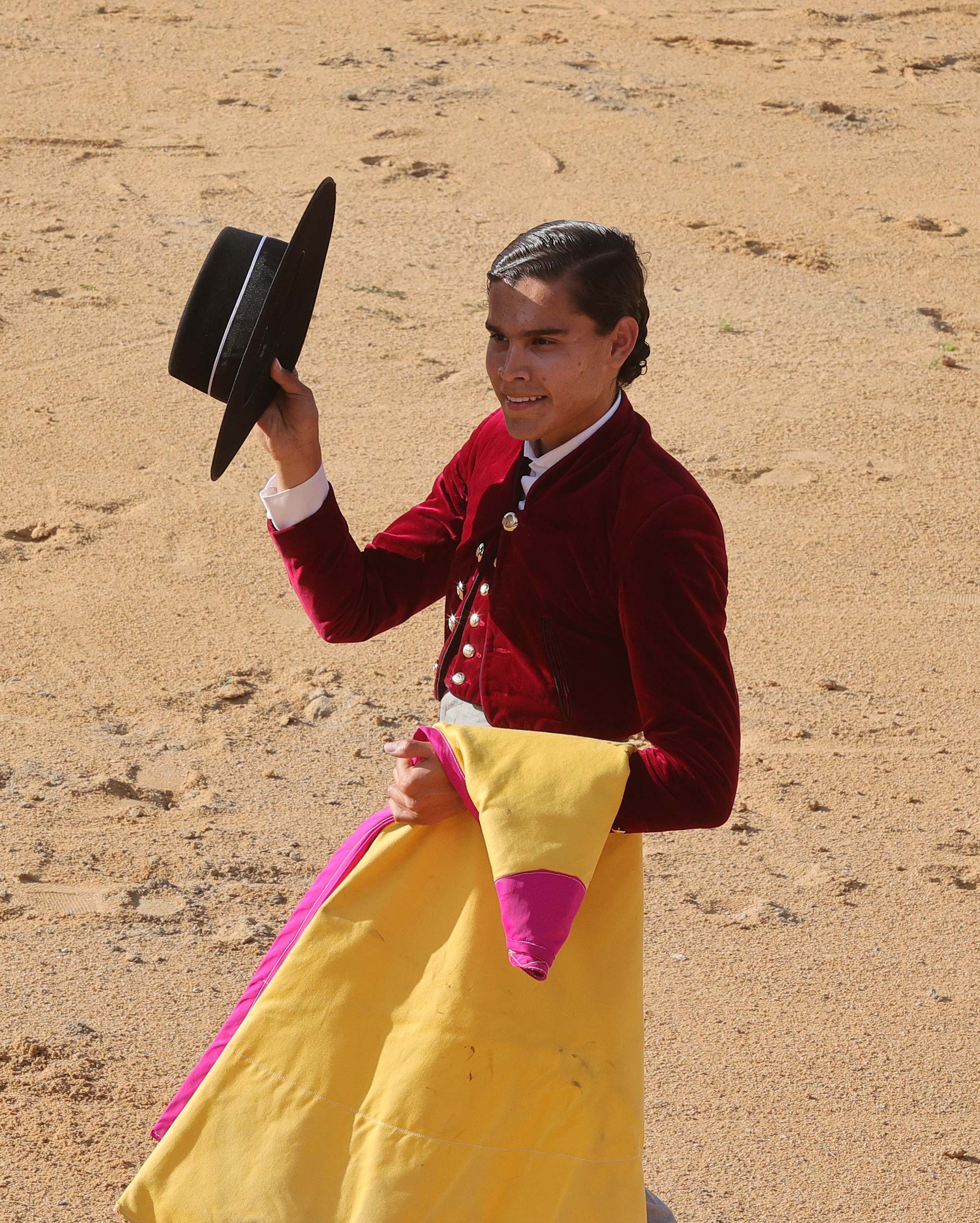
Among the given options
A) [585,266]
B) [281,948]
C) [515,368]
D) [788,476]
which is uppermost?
[585,266]

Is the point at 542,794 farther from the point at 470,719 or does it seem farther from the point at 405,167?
the point at 405,167

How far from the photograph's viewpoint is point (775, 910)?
13.3 feet

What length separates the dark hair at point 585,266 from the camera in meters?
2.05

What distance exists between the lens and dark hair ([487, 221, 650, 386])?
6.73 feet

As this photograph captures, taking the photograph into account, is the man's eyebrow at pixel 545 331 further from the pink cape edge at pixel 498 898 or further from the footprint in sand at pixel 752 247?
the footprint in sand at pixel 752 247


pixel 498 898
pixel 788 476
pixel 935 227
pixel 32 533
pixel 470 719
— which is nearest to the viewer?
pixel 498 898

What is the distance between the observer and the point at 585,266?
2055 mm

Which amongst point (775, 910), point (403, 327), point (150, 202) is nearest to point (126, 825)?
point (775, 910)

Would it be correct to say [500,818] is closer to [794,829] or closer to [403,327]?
[794,829]

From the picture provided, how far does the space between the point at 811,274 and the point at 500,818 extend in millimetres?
7084

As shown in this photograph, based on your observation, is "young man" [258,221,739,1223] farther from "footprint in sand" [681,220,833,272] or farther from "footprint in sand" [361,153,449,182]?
"footprint in sand" [361,153,449,182]

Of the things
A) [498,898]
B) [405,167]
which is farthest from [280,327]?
[405,167]

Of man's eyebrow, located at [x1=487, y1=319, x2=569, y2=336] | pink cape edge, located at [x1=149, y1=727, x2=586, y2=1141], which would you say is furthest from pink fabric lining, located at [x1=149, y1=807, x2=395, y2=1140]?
man's eyebrow, located at [x1=487, y1=319, x2=569, y2=336]

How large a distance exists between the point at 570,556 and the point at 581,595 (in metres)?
0.06
